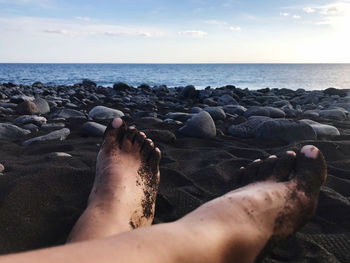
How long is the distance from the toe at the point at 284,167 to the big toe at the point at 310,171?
32mm

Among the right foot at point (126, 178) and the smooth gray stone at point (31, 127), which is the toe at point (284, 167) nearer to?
the right foot at point (126, 178)

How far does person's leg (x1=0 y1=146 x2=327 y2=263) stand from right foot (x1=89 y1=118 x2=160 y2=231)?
16.9 inches

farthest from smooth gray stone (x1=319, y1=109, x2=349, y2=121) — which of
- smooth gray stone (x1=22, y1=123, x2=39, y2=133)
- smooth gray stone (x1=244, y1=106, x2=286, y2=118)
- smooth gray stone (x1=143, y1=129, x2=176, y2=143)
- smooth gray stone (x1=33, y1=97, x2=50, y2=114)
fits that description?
smooth gray stone (x1=33, y1=97, x2=50, y2=114)

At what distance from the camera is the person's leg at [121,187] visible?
1489 mm

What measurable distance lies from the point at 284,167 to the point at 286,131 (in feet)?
5.75

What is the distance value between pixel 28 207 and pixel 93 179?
1.40ft

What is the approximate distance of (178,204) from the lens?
1849 mm

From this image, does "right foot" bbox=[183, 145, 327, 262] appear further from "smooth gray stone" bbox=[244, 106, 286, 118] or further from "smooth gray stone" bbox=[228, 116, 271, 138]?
"smooth gray stone" bbox=[244, 106, 286, 118]

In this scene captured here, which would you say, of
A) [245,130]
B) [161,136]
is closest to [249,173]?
[161,136]

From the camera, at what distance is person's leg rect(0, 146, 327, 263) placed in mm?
944

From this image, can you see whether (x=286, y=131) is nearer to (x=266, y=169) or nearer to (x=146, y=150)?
(x=266, y=169)

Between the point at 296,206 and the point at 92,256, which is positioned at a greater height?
the point at 92,256

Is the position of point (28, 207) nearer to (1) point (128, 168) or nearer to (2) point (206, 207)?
(1) point (128, 168)

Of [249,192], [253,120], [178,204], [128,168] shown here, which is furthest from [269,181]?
[253,120]
